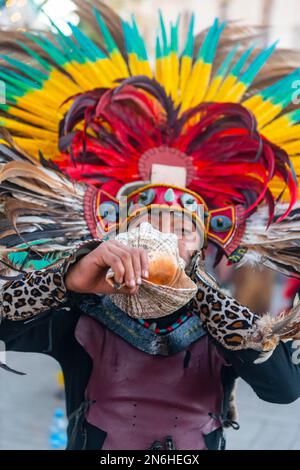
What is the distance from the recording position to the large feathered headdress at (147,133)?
2465mm

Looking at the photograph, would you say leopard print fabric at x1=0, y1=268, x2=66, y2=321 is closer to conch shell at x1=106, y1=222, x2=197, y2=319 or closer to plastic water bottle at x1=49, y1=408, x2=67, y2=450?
Result: conch shell at x1=106, y1=222, x2=197, y2=319

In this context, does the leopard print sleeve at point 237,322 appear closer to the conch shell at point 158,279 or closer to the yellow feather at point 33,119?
the conch shell at point 158,279

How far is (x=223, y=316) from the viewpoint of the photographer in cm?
209

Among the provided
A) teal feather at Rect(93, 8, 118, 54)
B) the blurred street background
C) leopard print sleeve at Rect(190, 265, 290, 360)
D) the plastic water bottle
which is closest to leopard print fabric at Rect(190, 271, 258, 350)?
leopard print sleeve at Rect(190, 265, 290, 360)

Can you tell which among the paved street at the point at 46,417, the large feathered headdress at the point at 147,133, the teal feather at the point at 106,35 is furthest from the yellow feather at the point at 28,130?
the paved street at the point at 46,417

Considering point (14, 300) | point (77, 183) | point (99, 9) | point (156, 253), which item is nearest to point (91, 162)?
point (77, 183)

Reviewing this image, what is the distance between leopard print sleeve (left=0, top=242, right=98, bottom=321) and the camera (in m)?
1.99

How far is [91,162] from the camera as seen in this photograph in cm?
259

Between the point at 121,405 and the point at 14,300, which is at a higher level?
the point at 14,300

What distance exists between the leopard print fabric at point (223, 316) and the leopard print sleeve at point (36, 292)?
1.17 ft

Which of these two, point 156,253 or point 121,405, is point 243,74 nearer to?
point 156,253

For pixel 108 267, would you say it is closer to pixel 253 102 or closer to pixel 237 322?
pixel 237 322

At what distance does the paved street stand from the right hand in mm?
3388
